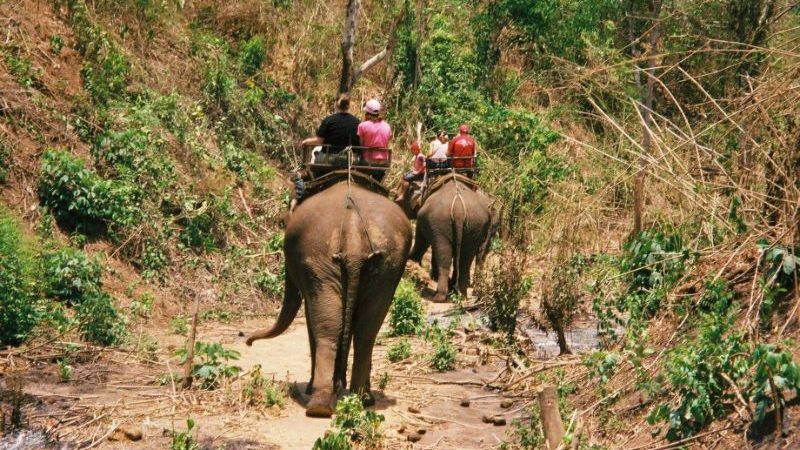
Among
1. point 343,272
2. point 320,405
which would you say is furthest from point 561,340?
point 320,405

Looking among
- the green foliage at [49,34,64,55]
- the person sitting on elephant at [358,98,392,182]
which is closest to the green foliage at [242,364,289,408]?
the person sitting on elephant at [358,98,392,182]

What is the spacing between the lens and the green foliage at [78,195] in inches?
603

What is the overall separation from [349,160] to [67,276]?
4304 mm

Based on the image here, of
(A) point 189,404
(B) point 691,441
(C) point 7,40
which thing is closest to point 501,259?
(A) point 189,404

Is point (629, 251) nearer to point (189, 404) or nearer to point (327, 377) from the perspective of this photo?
point (327, 377)

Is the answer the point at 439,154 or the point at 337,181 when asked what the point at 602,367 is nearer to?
the point at 337,181

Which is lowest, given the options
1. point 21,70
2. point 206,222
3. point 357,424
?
point 357,424

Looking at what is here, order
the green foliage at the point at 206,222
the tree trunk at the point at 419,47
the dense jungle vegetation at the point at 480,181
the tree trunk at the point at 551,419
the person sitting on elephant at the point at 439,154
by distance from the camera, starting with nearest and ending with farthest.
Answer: the tree trunk at the point at 551,419 → the dense jungle vegetation at the point at 480,181 → the green foliage at the point at 206,222 → the person sitting on elephant at the point at 439,154 → the tree trunk at the point at 419,47

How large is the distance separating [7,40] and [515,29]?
44.7ft

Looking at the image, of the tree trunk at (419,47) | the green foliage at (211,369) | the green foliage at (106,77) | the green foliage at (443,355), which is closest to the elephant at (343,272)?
the green foliage at (211,369)

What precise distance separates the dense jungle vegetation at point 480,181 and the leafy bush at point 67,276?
0.03 m

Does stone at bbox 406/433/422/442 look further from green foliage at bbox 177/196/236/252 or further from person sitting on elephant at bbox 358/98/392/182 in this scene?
green foliage at bbox 177/196/236/252

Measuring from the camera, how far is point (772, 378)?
7.92m

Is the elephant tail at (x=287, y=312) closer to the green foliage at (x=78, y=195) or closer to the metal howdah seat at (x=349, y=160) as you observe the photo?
the metal howdah seat at (x=349, y=160)
